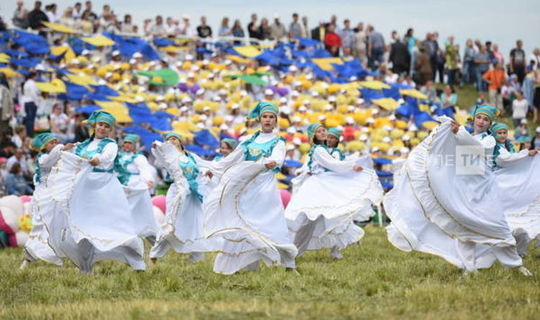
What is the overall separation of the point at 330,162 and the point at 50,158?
381cm

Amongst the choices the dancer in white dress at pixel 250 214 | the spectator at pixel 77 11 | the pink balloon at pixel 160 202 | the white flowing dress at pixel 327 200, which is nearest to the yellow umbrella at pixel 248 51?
the spectator at pixel 77 11

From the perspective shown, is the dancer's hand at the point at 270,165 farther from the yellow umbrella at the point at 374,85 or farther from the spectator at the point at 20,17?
the spectator at the point at 20,17

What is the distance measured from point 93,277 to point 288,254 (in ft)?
7.43

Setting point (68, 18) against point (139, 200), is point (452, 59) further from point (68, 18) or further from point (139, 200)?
point (139, 200)

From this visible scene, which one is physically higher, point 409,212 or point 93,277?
point 409,212

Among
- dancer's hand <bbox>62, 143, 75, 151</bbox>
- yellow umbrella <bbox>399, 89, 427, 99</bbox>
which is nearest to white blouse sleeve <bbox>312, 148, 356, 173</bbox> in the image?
dancer's hand <bbox>62, 143, 75, 151</bbox>

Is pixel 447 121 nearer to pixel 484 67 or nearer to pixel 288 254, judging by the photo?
pixel 288 254

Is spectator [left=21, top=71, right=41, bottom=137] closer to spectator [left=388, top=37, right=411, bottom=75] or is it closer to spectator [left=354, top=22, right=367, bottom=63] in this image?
spectator [left=388, top=37, right=411, bottom=75]

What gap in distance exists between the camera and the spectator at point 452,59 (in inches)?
1337

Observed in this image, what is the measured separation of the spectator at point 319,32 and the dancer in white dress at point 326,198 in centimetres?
2131

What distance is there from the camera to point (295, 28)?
Result: 36.0 meters

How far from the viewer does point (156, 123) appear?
2523 cm

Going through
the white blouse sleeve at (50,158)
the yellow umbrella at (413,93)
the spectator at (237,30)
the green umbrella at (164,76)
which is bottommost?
the yellow umbrella at (413,93)

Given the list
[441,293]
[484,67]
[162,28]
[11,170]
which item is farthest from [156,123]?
[441,293]
